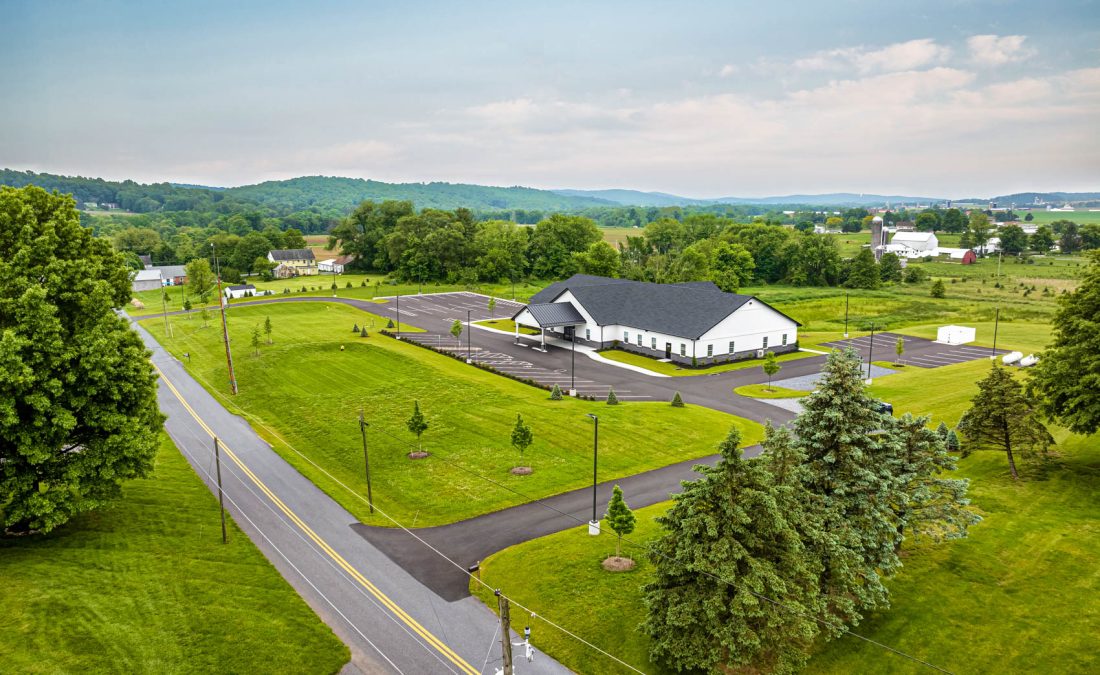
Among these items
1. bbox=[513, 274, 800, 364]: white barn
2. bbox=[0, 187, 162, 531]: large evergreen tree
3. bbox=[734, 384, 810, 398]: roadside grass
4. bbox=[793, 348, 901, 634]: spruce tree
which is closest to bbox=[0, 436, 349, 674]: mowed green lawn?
bbox=[0, 187, 162, 531]: large evergreen tree

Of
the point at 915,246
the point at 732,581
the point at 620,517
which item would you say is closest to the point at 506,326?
the point at 620,517

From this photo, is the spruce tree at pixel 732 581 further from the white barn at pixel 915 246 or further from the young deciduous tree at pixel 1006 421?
the white barn at pixel 915 246

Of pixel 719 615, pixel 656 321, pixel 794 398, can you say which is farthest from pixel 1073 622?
pixel 656 321

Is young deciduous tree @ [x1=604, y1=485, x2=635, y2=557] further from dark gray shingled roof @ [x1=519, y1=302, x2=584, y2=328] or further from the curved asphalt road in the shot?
dark gray shingled roof @ [x1=519, y1=302, x2=584, y2=328]

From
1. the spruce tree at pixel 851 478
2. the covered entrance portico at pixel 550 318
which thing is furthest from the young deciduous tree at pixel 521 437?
the covered entrance portico at pixel 550 318

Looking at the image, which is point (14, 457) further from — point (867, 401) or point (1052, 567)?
point (1052, 567)
